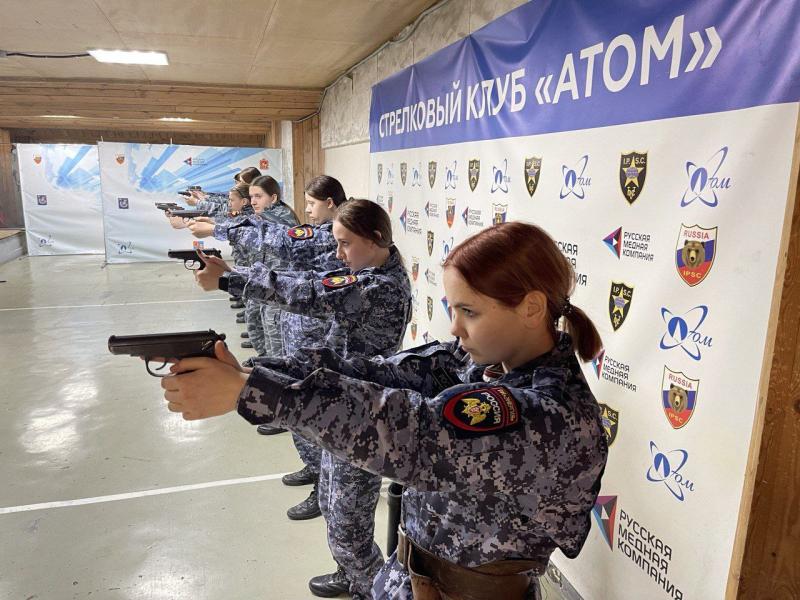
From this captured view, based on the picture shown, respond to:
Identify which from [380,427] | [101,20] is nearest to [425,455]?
[380,427]

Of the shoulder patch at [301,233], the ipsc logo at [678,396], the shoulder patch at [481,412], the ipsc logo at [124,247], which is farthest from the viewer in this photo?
the ipsc logo at [124,247]

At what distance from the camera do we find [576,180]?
6.75ft

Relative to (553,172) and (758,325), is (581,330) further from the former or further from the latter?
(553,172)

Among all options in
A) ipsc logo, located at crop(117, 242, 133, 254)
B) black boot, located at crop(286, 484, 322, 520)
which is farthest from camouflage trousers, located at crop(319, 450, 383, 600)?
ipsc logo, located at crop(117, 242, 133, 254)

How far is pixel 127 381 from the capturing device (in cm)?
439

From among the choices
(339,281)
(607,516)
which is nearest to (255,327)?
(339,281)

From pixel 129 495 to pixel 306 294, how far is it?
5.56 feet

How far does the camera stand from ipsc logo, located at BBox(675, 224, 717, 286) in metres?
1.50

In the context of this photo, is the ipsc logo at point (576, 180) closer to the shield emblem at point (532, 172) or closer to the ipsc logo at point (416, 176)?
the shield emblem at point (532, 172)

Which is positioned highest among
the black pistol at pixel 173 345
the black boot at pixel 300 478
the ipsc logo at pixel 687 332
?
the black pistol at pixel 173 345

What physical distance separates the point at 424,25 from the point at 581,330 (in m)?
3.43

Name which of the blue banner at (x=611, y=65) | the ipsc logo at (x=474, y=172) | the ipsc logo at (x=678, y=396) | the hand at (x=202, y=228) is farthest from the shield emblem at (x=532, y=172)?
the hand at (x=202, y=228)

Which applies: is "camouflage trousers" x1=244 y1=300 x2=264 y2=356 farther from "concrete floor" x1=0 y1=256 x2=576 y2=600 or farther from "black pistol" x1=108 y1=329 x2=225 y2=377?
"black pistol" x1=108 y1=329 x2=225 y2=377

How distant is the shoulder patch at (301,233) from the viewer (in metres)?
3.06
